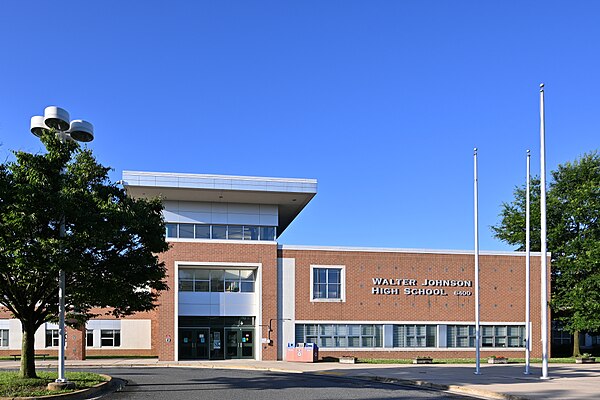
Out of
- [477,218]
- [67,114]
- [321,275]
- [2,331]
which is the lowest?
[2,331]

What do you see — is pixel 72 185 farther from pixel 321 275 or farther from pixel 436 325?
pixel 436 325

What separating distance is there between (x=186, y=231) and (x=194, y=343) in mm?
7146

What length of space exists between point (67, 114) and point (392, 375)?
16229 mm

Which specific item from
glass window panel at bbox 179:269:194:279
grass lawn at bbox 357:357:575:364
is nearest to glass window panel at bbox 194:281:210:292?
glass window panel at bbox 179:269:194:279

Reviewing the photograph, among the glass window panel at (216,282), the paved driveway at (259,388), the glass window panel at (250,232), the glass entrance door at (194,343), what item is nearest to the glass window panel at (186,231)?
the glass window panel at (216,282)

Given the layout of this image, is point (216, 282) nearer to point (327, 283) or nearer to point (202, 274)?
point (202, 274)

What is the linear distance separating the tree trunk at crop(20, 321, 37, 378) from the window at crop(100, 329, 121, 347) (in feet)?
88.8

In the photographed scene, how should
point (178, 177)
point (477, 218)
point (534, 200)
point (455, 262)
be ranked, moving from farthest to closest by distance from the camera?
1. point (534, 200)
2. point (455, 262)
3. point (178, 177)
4. point (477, 218)

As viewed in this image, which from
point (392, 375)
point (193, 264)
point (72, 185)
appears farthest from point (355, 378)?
point (193, 264)

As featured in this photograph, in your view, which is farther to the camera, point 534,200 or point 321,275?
point 534,200

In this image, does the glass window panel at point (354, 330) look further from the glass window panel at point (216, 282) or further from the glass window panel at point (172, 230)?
the glass window panel at point (172, 230)

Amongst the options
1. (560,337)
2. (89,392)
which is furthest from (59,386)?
(560,337)

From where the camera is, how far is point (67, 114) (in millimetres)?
19391

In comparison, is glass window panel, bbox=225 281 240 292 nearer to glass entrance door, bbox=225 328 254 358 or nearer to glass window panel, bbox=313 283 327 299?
glass entrance door, bbox=225 328 254 358
